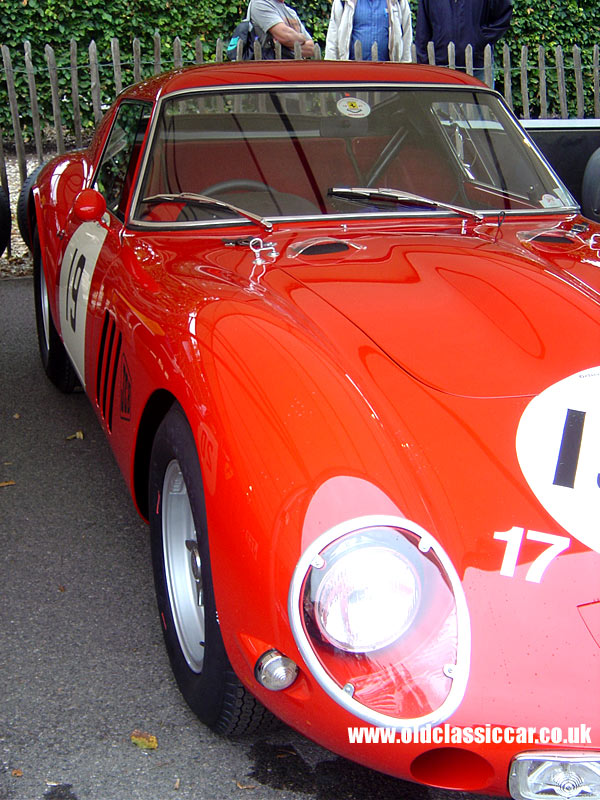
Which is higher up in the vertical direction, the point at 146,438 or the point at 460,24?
the point at 460,24

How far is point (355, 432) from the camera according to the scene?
67.9 inches

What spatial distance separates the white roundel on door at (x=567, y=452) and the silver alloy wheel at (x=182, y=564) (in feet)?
2.62

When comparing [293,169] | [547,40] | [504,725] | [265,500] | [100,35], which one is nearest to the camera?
[504,725]

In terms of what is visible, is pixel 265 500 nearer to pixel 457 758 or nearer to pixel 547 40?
pixel 457 758

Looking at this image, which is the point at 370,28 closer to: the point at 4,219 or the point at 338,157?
the point at 4,219

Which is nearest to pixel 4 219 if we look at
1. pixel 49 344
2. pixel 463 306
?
pixel 49 344

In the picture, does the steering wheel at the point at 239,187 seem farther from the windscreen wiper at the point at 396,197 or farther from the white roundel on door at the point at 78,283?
the white roundel on door at the point at 78,283

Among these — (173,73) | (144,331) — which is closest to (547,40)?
(173,73)

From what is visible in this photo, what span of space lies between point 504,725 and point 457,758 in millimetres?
117

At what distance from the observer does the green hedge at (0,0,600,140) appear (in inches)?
385

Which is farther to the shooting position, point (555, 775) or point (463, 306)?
point (463, 306)

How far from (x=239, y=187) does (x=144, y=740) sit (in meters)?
1.74

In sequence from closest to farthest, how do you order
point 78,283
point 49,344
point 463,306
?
point 463,306
point 78,283
point 49,344

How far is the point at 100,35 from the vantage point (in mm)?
10188
